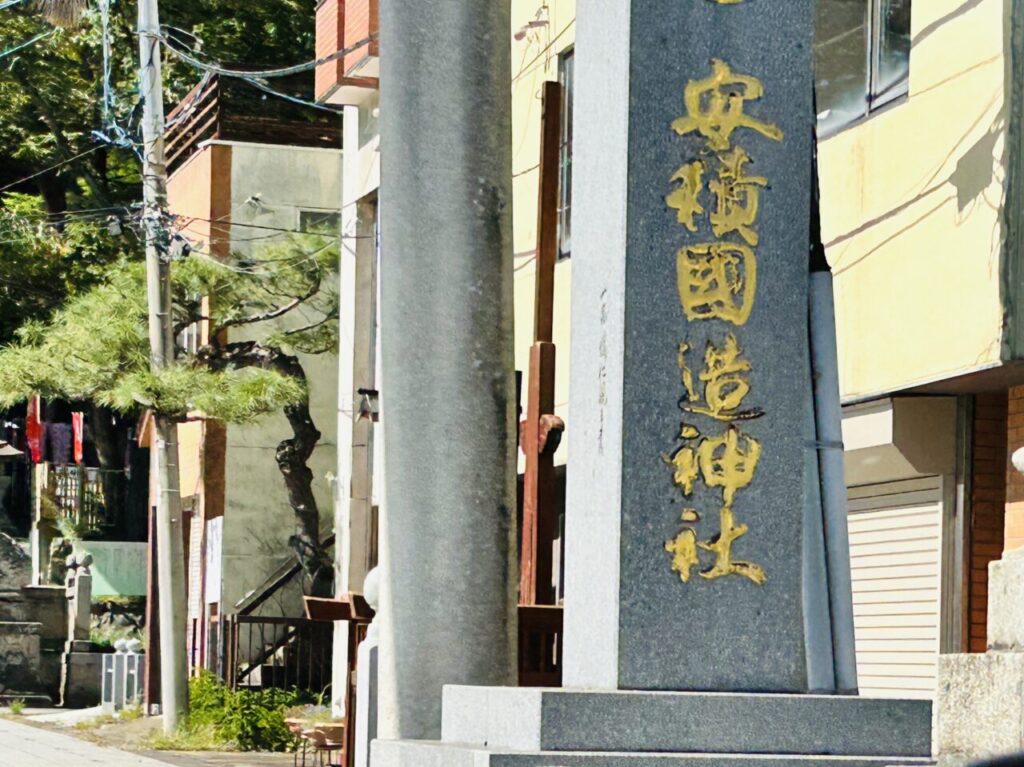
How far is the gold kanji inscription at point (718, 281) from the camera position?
8.12 m

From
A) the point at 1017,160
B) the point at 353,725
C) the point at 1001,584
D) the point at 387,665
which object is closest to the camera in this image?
the point at 1001,584

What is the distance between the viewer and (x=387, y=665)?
9406 millimetres

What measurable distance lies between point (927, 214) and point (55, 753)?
11.7 m

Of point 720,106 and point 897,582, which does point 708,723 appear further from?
point 897,582

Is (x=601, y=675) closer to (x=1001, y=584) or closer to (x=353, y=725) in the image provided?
(x=1001, y=584)

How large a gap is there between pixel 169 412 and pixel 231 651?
12.4 ft

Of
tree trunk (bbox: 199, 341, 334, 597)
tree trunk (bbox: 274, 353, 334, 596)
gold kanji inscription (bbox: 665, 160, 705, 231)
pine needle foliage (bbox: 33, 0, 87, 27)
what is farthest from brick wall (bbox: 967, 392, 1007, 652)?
pine needle foliage (bbox: 33, 0, 87, 27)

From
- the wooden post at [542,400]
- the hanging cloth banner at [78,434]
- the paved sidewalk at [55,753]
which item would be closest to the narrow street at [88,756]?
the paved sidewalk at [55,753]

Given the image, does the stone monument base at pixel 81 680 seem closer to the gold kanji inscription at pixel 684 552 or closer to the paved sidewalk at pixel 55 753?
the paved sidewalk at pixel 55 753

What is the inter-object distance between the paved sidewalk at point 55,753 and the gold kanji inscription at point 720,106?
40.9ft

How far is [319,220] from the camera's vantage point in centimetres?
2973

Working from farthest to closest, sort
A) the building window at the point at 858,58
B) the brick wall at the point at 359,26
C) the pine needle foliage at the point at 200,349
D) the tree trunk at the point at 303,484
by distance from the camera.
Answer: the tree trunk at the point at 303,484 → the pine needle foliage at the point at 200,349 → the brick wall at the point at 359,26 → the building window at the point at 858,58

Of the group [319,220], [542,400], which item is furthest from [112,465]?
[542,400]

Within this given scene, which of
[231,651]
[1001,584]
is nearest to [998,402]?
[1001,584]
